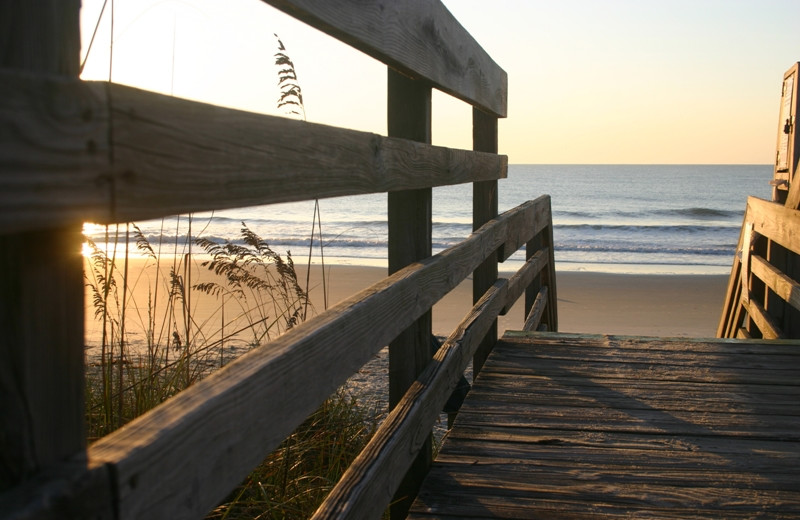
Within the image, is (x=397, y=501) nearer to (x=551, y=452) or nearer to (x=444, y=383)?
(x=444, y=383)

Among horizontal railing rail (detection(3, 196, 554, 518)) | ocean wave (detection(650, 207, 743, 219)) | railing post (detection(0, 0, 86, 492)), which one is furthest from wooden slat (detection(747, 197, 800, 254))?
ocean wave (detection(650, 207, 743, 219))

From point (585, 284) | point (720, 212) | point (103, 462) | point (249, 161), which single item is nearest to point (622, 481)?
point (249, 161)

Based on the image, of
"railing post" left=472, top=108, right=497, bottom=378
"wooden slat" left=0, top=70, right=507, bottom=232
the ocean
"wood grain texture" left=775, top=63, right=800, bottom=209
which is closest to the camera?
"wooden slat" left=0, top=70, right=507, bottom=232

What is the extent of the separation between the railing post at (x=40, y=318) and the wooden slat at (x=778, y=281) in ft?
13.3

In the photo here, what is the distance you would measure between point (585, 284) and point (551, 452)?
37.1ft

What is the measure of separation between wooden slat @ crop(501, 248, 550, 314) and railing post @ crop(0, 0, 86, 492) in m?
2.98

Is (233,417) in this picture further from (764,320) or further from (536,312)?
(764,320)

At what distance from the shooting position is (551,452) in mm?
2492

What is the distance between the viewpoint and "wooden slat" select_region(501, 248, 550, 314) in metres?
3.87

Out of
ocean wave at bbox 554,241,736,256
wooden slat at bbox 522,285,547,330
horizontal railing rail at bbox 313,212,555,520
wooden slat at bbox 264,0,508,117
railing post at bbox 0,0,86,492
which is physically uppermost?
wooden slat at bbox 264,0,508,117

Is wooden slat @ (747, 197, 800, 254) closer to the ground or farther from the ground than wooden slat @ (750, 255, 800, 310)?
farther from the ground

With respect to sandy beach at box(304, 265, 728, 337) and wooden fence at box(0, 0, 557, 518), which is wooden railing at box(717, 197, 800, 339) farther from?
wooden fence at box(0, 0, 557, 518)

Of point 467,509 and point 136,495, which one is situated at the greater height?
point 136,495

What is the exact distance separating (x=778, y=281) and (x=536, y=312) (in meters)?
1.48
